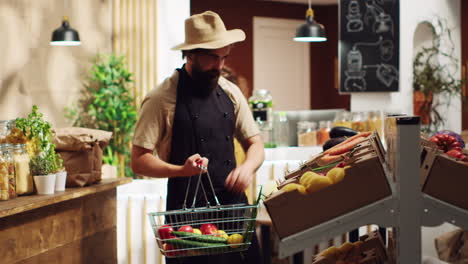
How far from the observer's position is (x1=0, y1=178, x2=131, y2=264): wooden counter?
2719 millimetres

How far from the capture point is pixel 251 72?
1255cm

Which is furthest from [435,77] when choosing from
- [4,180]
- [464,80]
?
[4,180]

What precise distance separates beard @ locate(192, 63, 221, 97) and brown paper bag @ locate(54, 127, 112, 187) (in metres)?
0.56

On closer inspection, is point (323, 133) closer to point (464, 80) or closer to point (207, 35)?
point (464, 80)

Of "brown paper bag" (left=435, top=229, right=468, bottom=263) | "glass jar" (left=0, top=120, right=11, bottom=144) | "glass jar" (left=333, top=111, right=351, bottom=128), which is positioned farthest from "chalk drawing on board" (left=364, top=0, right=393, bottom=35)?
"glass jar" (left=0, top=120, right=11, bottom=144)

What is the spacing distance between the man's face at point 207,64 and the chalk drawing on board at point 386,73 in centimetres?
561

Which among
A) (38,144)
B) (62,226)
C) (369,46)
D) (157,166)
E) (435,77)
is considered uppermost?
(369,46)

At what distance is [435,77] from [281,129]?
10.6ft

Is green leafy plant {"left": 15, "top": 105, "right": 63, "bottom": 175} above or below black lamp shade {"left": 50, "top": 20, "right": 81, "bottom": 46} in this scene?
below

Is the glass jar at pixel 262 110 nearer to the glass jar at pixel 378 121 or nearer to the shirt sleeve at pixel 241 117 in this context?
the glass jar at pixel 378 121

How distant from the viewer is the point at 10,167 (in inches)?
113

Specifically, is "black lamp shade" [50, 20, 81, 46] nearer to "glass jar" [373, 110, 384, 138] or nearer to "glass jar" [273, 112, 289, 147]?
"glass jar" [273, 112, 289, 147]

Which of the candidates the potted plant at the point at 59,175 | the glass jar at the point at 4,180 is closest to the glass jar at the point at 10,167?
the glass jar at the point at 4,180

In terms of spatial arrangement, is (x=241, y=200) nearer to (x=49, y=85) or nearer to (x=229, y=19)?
(x=49, y=85)
